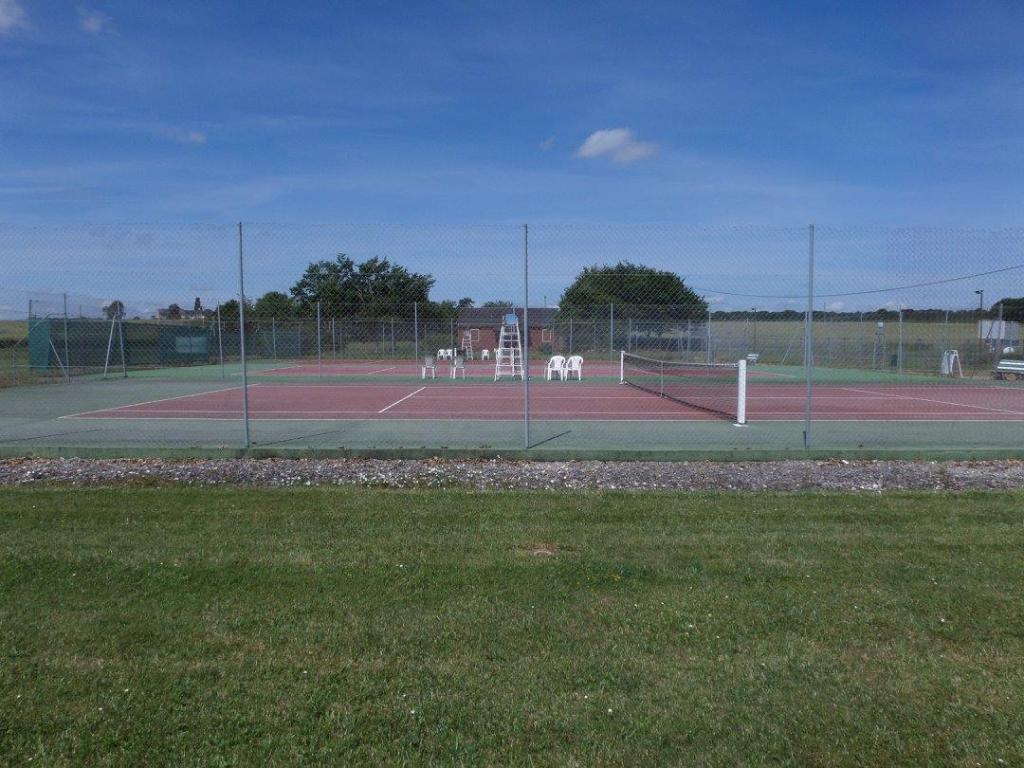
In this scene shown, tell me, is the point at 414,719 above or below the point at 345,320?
below

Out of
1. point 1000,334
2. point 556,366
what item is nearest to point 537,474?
point 556,366

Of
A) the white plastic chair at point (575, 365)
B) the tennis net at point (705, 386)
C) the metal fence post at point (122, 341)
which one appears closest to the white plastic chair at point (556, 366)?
the white plastic chair at point (575, 365)

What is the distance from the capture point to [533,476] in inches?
375

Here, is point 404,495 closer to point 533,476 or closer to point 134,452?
point 533,476

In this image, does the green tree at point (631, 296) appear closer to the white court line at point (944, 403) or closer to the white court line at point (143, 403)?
the white court line at point (944, 403)

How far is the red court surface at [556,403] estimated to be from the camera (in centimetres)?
1593

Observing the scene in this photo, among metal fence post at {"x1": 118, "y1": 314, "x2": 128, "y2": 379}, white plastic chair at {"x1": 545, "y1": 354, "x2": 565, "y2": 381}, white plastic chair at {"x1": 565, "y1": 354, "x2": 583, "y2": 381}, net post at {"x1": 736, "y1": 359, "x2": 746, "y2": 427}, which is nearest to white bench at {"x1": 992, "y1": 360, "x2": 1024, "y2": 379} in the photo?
white plastic chair at {"x1": 565, "y1": 354, "x2": 583, "y2": 381}

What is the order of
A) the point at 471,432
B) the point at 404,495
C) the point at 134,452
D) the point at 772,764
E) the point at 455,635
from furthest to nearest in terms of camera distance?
the point at 471,432 < the point at 134,452 < the point at 404,495 < the point at 455,635 < the point at 772,764

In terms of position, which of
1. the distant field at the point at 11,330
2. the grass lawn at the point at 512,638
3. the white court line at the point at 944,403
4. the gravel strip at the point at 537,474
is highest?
the distant field at the point at 11,330

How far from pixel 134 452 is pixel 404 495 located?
4.26m

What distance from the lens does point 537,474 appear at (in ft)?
31.5

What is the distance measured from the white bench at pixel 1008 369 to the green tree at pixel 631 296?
914 cm

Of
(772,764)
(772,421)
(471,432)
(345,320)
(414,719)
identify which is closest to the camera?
(772,764)

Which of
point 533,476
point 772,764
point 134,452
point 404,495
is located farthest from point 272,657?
point 134,452
